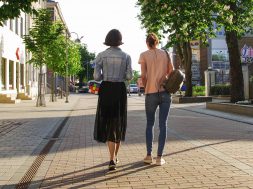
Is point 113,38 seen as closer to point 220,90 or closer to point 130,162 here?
point 130,162

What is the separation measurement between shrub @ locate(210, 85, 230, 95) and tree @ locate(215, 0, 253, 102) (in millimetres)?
11823

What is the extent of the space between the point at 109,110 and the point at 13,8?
19.5ft

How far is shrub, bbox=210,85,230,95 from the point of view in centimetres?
3472

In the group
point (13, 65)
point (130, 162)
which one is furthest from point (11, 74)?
point (130, 162)

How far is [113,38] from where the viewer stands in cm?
689

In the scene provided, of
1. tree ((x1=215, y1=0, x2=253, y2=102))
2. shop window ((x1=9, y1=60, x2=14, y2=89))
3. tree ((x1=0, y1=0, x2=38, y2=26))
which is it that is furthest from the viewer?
shop window ((x1=9, y1=60, x2=14, y2=89))

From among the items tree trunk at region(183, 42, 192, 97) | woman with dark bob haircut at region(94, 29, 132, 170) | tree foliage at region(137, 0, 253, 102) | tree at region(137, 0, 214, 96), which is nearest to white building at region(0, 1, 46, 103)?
tree at region(137, 0, 214, 96)

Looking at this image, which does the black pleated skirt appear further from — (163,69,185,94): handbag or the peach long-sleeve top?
(163,69,185,94): handbag

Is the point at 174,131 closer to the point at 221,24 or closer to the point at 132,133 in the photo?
the point at 132,133

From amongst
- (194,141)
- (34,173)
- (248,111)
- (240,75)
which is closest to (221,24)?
(240,75)

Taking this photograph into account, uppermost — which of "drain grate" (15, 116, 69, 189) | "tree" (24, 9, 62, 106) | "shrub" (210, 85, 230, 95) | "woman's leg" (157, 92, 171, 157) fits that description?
"tree" (24, 9, 62, 106)

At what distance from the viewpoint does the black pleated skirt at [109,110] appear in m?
6.74

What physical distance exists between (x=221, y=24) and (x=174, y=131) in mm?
10634

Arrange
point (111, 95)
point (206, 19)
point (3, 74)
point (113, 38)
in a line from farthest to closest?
point (3, 74) < point (206, 19) < point (113, 38) < point (111, 95)
